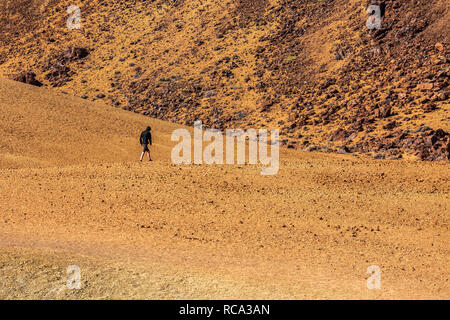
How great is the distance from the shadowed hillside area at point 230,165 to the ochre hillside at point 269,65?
158mm

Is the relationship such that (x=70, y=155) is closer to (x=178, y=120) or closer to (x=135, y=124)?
(x=135, y=124)

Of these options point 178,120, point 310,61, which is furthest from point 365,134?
point 178,120

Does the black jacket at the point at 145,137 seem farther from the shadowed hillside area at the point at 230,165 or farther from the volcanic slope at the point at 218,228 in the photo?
the volcanic slope at the point at 218,228

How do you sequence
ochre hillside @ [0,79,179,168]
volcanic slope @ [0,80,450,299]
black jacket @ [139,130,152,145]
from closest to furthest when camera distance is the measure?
volcanic slope @ [0,80,450,299] → black jacket @ [139,130,152,145] → ochre hillside @ [0,79,179,168]

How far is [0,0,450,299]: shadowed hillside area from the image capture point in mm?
8703

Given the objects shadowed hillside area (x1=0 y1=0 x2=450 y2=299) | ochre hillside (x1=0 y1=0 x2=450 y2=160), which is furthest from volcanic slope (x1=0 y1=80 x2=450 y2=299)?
ochre hillside (x1=0 y1=0 x2=450 y2=160)

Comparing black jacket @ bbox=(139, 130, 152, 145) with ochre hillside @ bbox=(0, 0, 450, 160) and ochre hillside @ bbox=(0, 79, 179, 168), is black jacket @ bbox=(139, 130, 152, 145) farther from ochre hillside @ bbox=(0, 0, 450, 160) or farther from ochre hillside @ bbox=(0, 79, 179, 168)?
ochre hillside @ bbox=(0, 0, 450, 160)

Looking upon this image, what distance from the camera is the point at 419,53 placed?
33969 mm

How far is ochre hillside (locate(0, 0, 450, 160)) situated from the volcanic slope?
1000 cm

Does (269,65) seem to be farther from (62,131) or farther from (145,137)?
(145,137)

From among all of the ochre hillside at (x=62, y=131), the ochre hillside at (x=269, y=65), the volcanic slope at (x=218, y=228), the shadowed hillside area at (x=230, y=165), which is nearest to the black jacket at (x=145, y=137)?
the shadowed hillside area at (x=230, y=165)

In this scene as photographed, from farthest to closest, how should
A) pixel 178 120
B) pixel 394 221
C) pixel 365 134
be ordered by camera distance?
pixel 178 120, pixel 365 134, pixel 394 221

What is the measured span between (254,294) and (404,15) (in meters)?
36.2
